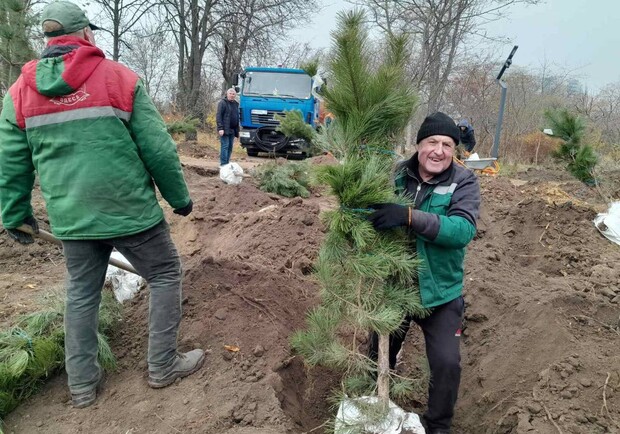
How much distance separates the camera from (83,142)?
2293mm

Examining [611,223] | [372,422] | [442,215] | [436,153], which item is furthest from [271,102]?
[372,422]

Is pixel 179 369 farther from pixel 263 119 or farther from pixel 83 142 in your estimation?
pixel 263 119

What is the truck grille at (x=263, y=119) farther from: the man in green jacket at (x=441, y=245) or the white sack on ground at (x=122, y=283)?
the man in green jacket at (x=441, y=245)

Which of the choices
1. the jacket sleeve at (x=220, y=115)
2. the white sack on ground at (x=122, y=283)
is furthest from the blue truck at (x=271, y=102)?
the white sack on ground at (x=122, y=283)

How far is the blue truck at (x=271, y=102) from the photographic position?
47.4ft

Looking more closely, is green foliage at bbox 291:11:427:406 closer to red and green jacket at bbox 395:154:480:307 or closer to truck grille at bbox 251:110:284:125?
red and green jacket at bbox 395:154:480:307

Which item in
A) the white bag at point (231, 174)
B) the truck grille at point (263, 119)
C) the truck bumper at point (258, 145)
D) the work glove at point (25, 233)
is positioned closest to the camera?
the work glove at point (25, 233)

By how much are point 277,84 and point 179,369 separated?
13150mm

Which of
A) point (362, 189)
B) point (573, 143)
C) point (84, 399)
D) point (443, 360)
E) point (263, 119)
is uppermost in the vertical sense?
point (573, 143)

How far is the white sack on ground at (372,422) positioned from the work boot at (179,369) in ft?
3.14

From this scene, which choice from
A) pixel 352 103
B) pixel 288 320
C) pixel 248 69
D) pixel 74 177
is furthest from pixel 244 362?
pixel 248 69

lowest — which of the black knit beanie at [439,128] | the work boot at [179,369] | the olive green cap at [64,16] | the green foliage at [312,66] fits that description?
the work boot at [179,369]

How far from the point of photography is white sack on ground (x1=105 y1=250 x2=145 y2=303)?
3.58 metres

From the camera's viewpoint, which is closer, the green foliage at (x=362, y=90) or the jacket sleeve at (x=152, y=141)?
the green foliage at (x=362, y=90)
